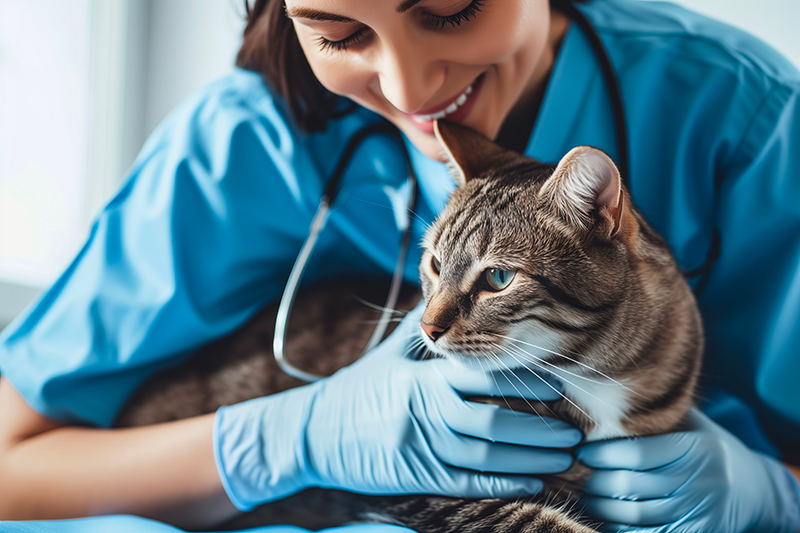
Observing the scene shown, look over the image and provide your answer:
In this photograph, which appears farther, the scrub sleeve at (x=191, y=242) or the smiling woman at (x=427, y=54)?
the scrub sleeve at (x=191, y=242)

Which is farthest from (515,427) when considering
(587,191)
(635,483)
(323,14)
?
(323,14)

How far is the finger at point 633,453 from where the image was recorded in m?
0.61

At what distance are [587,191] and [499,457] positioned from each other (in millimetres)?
339

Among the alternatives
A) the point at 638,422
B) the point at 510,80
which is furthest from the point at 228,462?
the point at 510,80

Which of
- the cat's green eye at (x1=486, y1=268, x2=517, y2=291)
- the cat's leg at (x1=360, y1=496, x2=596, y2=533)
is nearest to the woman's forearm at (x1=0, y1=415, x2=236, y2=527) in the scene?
the cat's leg at (x1=360, y1=496, x2=596, y2=533)

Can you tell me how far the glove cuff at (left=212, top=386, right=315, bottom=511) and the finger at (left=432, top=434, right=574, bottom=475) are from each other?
0.22m

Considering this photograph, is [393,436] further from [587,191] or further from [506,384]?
[587,191]

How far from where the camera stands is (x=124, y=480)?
2.57 feet

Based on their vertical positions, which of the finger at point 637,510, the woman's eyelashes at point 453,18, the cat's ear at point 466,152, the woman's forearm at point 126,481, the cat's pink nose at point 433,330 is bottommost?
the woman's forearm at point 126,481

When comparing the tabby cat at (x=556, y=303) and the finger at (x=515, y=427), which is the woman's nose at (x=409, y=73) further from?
the finger at (x=515, y=427)

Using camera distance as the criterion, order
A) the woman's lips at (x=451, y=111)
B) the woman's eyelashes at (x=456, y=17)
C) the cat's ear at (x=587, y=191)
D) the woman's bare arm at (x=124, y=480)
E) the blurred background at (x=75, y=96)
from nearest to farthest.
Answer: the cat's ear at (x=587, y=191), the woman's eyelashes at (x=456, y=17), the woman's lips at (x=451, y=111), the woman's bare arm at (x=124, y=480), the blurred background at (x=75, y=96)

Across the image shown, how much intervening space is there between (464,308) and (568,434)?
206 mm

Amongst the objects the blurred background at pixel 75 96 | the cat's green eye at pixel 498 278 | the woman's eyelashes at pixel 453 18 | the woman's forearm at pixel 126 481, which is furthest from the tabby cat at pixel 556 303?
the blurred background at pixel 75 96

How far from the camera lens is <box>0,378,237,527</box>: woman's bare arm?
2.53ft
